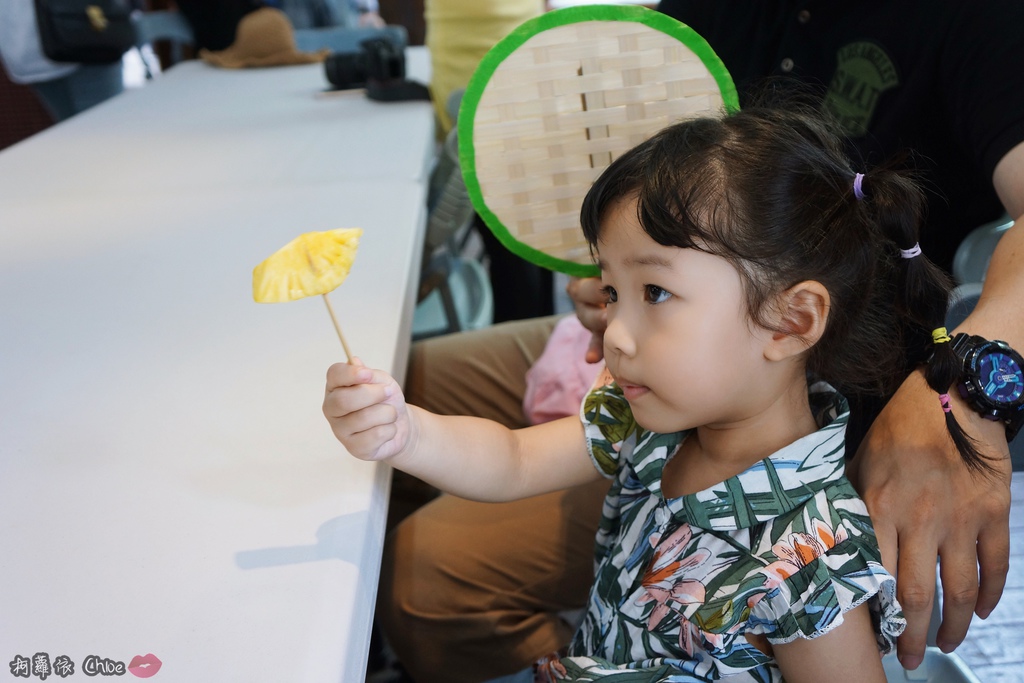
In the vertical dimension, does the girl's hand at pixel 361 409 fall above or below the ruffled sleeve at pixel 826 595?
above

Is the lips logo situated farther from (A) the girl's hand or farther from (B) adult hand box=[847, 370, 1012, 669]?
(B) adult hand box=[847, 370, 1012, 669]

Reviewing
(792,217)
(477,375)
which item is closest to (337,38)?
(477,375)

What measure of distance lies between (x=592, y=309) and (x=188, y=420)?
0.48 metres

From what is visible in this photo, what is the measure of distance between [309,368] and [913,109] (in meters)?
0.78

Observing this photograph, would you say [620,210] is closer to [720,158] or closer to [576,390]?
[720,158]

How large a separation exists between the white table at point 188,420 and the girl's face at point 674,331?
22cm

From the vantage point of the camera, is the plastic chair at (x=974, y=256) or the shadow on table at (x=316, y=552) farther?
the plastic chair at (x=974, y=256)

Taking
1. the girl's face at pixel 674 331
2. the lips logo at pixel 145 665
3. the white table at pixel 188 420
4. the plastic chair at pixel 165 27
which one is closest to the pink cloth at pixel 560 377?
the white table at pixel 188 420

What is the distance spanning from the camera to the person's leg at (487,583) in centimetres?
97

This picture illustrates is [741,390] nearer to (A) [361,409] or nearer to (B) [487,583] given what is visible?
(A) [361,409]

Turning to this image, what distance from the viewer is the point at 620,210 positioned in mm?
698

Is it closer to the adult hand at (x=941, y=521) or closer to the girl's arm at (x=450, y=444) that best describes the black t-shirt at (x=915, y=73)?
the adult hand at (x=941, y=521)

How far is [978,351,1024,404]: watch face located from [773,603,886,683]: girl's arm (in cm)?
20

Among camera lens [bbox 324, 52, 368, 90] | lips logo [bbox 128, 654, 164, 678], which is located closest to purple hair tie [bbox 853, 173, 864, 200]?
lips logo [bbox 128, 654, 164, 678]
